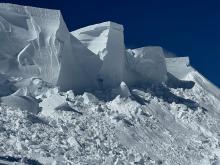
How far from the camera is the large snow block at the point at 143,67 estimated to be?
30406 mm

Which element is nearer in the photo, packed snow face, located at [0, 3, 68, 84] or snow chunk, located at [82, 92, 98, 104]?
snow chunk, located at [82, 92, 98, 104]

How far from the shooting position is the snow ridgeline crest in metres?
26.9

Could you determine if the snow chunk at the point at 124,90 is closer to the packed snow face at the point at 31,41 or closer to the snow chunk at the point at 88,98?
the snow chunk at the point at 88,98

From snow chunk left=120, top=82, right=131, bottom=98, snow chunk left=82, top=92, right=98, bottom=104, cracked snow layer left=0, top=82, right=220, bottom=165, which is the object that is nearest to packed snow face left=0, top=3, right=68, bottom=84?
snow chunk left=82, top=92, right=98, bottom=104

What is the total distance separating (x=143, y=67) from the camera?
99.9 feet

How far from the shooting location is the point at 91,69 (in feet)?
94.8

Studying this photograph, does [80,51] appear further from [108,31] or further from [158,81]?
[158,81]

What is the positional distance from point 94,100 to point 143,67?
16.1 feet

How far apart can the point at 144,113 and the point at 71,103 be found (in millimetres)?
3460

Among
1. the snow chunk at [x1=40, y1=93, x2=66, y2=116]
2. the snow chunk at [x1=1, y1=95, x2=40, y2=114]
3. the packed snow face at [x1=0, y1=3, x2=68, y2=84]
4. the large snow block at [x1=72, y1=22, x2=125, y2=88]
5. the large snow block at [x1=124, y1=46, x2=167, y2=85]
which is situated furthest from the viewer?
the large snow block at [x1=124, y1=46, x2=167, y2=85]

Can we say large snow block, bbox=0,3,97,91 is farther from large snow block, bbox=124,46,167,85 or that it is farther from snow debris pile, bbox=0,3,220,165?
large snow block, bbox=124,46,167,85

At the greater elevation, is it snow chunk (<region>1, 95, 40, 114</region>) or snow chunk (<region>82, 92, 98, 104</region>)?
snow chunk (<region>1, 95, 40, 114</region>)

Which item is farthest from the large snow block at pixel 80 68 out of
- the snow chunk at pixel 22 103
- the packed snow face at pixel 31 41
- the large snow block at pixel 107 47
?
the snow chunk at pixel 22 103

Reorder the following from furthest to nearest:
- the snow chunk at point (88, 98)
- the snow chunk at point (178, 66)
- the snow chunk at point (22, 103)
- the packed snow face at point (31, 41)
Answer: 1. the snow chunk at point (178, 66)
2. the packed snow face at point (31, 41)
3. the snow chunk at point (88, 98)
4. the snow chunk at point (22, 103)
